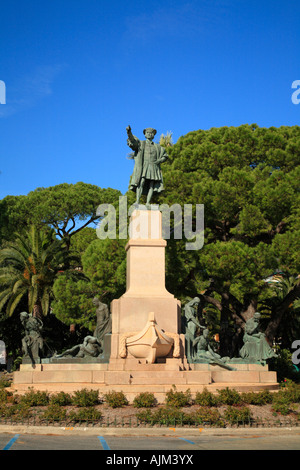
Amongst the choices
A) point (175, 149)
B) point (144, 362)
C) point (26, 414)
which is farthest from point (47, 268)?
point (26, 414)

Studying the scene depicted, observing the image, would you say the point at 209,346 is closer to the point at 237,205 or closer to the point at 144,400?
the point at 144,400

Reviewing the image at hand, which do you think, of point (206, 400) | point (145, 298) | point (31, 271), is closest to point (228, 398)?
point (206, 400)

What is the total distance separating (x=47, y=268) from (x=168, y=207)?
935 centimetres

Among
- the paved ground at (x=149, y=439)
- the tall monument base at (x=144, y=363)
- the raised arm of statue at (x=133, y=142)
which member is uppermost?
the raised arm of statue at (x=133, y=142)

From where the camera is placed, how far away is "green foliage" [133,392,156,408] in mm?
10945

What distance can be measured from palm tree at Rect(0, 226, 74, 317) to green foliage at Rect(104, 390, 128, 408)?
56.1 feet

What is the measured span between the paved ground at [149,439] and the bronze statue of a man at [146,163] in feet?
29.0

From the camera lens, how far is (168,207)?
77.5ft

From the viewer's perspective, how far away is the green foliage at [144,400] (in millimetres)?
10945

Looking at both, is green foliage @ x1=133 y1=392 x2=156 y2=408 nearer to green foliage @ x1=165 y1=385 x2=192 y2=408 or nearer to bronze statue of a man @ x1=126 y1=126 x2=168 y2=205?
green foliage @ x1=165 y1=385 x2=192 y2=408

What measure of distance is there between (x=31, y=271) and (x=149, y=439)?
20834 mm

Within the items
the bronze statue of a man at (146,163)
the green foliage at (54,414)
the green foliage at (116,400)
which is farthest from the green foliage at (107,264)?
the green foliage at (54,414)

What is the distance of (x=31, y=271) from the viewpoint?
28.4m

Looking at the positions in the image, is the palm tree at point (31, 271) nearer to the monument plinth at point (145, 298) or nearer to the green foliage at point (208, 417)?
the monument plinth at point (145, 298)
